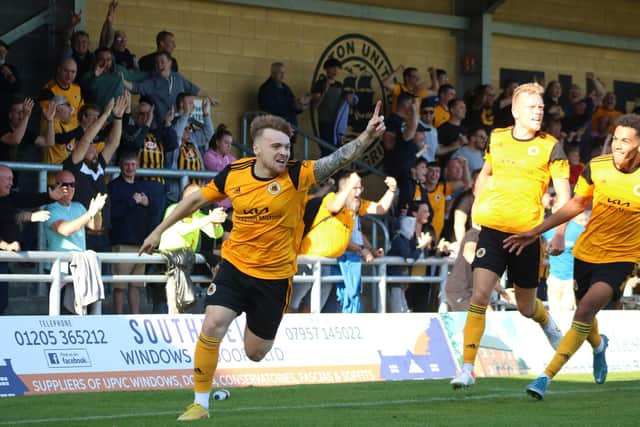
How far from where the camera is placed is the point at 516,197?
10625mm

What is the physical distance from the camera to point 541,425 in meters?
8.14

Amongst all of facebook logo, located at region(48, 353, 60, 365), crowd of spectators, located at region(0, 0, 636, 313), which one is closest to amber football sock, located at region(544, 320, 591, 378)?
facebook logo, located at region(48, 353, 60, 365)

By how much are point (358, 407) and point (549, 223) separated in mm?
2113

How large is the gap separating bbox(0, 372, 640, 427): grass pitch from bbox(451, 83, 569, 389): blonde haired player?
85 centimetres

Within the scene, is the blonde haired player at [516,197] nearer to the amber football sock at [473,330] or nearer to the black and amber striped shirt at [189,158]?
the amber football sock at [473,330]

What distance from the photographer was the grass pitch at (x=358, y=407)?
8.45 metres

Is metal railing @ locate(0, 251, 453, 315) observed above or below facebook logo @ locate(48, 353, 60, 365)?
above

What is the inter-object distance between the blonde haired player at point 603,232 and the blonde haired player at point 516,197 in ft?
0.57

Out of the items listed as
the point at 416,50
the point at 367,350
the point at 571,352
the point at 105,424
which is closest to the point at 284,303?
the point at 105,424

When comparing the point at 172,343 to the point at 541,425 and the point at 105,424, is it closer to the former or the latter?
the point at 105,424

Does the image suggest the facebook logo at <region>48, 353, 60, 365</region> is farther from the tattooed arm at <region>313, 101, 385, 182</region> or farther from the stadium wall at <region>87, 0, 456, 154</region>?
the stadium wall at <region>87, 0, 456, 154</region>

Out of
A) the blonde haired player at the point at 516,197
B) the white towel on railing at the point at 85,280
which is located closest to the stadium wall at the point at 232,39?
the white towel on railing at the point at 85,280

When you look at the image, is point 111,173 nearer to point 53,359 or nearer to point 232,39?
point 53,359

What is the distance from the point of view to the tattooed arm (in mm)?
7996
